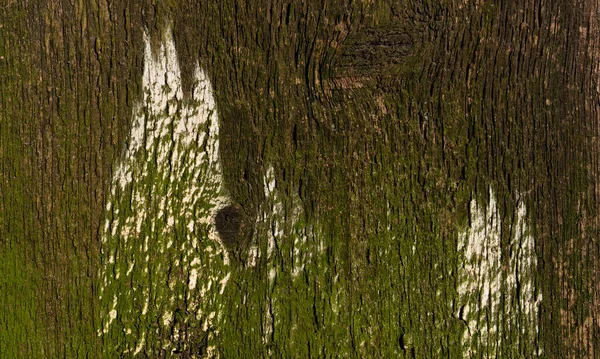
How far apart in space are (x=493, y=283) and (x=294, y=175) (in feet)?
1.75

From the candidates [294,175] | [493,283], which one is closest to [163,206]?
[294,175]

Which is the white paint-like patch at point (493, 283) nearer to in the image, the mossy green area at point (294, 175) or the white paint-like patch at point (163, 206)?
the mossy green area at point (294, 175)

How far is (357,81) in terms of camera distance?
1396mm

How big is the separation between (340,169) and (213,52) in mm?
410

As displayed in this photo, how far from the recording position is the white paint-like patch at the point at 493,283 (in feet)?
4.58

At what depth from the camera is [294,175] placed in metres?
1.41

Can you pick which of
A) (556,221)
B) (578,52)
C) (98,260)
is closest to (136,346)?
(98,260)

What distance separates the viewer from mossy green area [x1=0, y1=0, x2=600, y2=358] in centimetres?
139

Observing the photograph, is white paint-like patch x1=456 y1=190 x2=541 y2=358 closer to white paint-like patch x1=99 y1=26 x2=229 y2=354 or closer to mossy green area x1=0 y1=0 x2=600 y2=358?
mossy green area x1=0 y1=0 x2=600 y2=358

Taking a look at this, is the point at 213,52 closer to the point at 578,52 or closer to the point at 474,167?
the point at 474,167

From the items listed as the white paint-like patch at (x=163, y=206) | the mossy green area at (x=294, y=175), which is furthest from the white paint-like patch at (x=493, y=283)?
the white paint-like patch at (x=163, y=206)

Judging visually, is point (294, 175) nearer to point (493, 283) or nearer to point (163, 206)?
point (163, 206)

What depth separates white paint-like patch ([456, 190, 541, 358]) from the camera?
1.40 metres

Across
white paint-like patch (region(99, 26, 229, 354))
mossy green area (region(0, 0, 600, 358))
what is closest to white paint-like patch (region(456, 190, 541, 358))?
mossy green area (region(0, 0, 600, 358))
